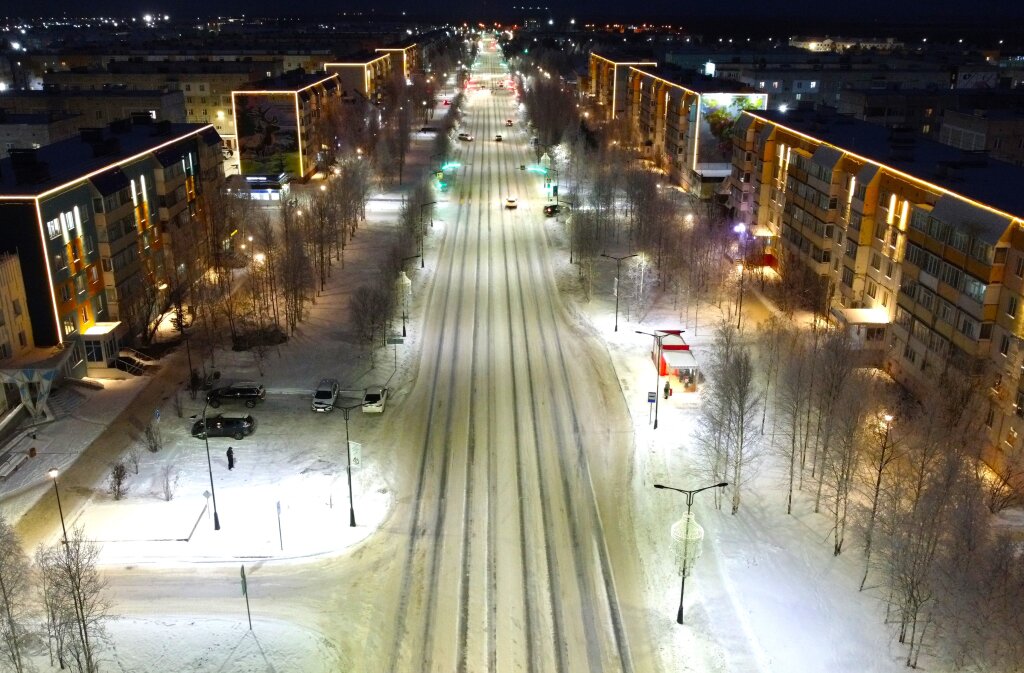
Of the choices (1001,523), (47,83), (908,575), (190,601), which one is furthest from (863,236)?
(47,83)

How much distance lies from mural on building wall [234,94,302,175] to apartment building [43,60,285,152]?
69.0 feet

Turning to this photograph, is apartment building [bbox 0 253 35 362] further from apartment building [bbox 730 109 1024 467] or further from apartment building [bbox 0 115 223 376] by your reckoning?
apartment building [bbox 730 109 1024 467]

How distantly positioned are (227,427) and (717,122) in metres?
69.8

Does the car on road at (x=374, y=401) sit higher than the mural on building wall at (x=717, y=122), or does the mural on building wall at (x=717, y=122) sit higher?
the mural on building wall at (x=717, y=122)

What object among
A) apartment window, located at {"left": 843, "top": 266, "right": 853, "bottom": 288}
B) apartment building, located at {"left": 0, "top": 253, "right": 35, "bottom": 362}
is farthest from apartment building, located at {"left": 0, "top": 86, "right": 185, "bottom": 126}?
apartment window, located at {"left": 843, "top": 266, "right": 853, "bottom": 288}

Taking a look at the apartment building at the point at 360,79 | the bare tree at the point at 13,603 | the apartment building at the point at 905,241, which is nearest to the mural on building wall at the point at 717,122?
the apartment building at the point at 905,241

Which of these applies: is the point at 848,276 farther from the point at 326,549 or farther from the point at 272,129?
the point at 272,129

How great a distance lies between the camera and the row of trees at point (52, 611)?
80.3ft

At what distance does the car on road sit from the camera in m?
42.7

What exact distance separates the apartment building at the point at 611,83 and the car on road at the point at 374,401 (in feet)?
316

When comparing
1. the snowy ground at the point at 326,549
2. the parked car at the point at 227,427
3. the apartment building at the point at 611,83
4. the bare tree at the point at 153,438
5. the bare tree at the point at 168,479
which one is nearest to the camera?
the snowy ground at the point at 326,549

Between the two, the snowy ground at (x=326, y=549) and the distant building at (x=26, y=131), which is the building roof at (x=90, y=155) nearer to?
the snowy ground at (x=326, y=549)

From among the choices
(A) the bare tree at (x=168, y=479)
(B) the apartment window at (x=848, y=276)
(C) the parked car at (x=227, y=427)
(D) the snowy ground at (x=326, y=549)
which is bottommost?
(D) the snowy ground at (x=326, y=549)

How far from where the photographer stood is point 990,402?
36.2 metres
